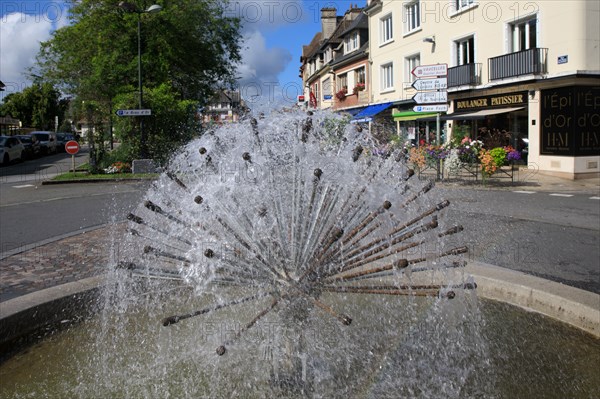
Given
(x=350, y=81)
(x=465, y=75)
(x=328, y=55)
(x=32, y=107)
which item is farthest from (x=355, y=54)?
(x=32, y=107)

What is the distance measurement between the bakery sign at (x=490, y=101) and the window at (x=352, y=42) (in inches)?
605

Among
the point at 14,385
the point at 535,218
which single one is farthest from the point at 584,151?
the point at 14,385

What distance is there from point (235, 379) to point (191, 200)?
1183 mm

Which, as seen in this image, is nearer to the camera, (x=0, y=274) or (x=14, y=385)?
(x=14, y=385)

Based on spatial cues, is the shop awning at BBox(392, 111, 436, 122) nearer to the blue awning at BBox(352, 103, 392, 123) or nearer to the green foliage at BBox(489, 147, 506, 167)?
the blue awning at BBox(352, 103, 392, 123)

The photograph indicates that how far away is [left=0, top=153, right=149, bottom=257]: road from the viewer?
9148 mm

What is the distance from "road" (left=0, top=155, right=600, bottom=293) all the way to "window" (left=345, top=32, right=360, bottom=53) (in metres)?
25.6

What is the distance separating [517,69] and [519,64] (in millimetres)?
218

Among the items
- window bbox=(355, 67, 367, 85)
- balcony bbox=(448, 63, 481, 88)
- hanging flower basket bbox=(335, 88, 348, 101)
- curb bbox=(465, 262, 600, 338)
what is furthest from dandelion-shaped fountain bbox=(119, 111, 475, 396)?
hanging flower basket bbox=(335, 88, 348, 101)

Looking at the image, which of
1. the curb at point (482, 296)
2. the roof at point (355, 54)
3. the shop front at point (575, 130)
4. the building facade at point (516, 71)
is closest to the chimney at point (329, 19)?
the roof at point (355, 54)

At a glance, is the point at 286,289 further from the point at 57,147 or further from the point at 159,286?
the point at 57,147

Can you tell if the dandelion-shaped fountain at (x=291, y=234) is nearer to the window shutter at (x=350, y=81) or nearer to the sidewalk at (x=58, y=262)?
the sidewalk at (x=58, y=262)

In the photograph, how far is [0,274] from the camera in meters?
6.26

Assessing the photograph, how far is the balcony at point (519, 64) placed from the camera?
2005 centimetres
